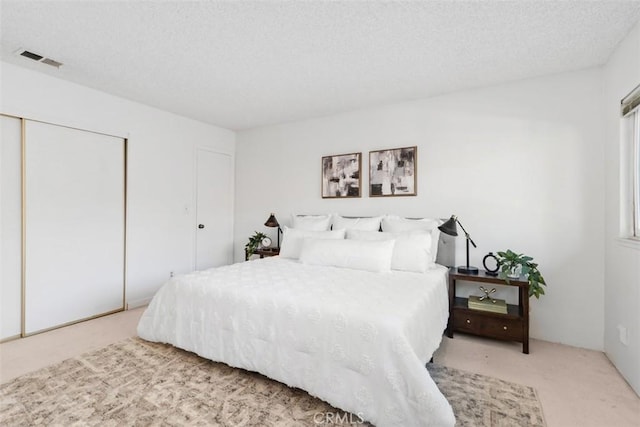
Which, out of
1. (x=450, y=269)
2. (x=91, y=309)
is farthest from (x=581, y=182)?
(x=91, y=309)

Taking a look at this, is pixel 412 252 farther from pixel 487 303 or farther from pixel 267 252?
pixel 267 252

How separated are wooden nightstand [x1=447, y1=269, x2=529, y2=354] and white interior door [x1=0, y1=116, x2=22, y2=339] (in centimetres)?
398

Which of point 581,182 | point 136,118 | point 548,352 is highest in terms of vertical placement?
point 136,118

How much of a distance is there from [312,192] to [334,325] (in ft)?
8.61

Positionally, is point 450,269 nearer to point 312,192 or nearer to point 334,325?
point 334,325

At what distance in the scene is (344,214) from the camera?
3850mm

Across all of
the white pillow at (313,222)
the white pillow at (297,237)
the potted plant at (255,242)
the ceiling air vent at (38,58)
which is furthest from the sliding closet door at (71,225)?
the white pillow at (313,222)

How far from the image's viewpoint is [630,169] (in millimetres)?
2217

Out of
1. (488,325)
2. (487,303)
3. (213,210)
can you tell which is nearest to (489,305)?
(487,303)

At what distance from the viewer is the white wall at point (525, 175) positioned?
2611 millimetres

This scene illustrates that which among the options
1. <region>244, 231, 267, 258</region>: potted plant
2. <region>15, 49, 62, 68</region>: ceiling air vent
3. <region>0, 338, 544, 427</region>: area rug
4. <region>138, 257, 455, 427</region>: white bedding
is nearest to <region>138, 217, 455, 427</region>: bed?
<region>138, 257, 455, 427</region>: white bedding

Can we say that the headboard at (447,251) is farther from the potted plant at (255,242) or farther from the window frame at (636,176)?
the potted plant at (255,242)

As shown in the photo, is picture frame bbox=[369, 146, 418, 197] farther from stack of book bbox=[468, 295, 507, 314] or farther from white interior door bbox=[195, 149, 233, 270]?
white interior door bbox=[195, 149, 233, 270]

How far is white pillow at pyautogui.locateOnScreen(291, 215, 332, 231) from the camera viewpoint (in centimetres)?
361
